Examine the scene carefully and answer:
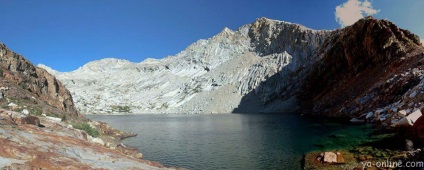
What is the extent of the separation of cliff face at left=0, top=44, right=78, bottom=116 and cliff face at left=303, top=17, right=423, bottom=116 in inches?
3215

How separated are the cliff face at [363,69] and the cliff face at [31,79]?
268ft

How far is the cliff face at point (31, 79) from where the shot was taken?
2589 inches

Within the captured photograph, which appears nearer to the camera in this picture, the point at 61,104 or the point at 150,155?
the point at 150,155

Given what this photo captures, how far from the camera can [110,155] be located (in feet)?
116

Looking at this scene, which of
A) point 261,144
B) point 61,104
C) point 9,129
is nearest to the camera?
point 9,129

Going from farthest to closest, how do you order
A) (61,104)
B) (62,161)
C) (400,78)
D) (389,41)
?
1. (389,41)
2. (400,78)
3. (61,104)
4. (62,161)

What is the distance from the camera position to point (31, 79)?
70062 millimetres

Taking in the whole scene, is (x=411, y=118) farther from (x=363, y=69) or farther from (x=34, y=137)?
(x=363, y=69)

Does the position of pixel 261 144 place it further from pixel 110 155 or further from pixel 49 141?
pixel 49 141

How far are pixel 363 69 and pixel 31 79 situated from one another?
11482 centimetres

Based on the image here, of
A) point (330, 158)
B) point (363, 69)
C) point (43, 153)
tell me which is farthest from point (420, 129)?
point (363, 69)

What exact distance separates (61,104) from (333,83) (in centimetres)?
10792

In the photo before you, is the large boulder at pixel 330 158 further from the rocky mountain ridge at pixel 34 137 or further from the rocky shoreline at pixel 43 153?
A: the rocky shoreline at pixel 43 153

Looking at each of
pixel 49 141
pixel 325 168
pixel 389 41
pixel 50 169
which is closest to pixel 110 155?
pixel 49 141
